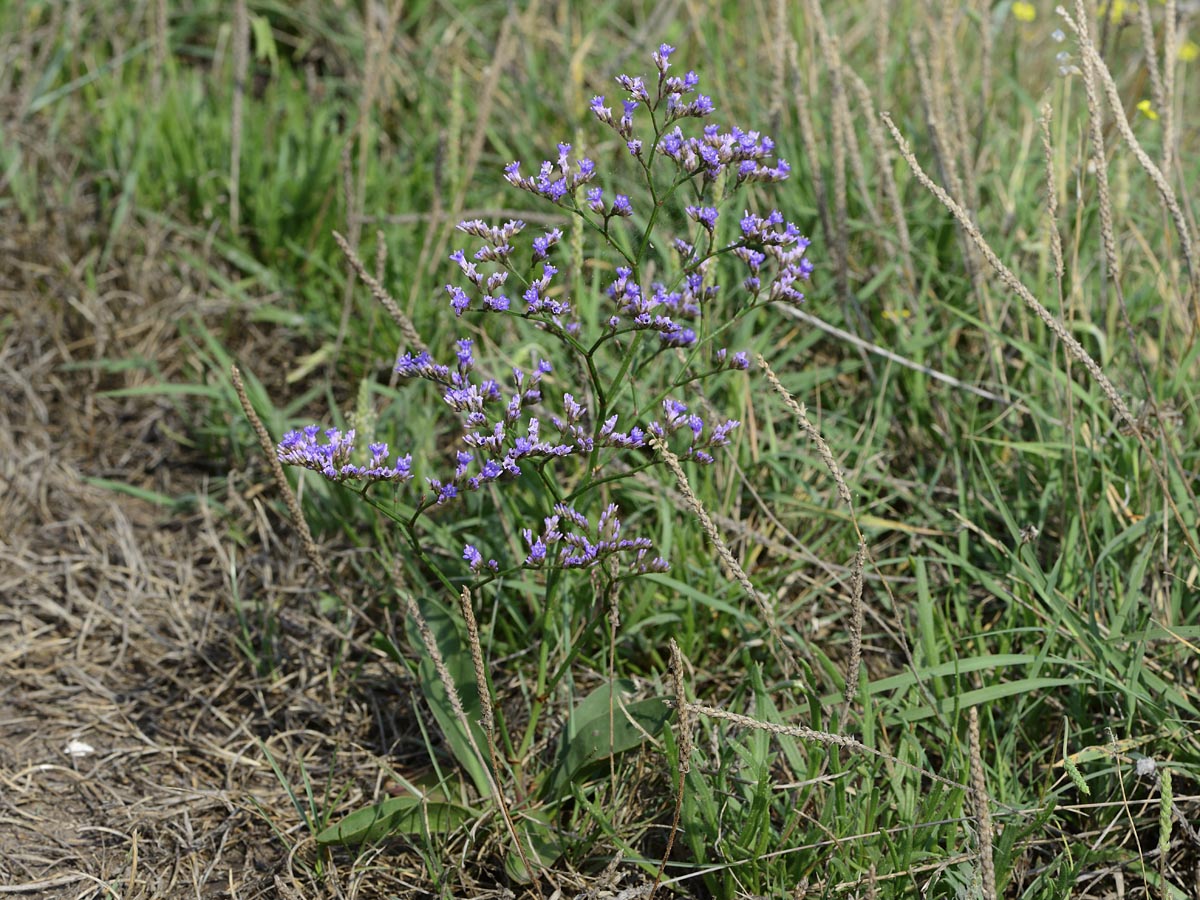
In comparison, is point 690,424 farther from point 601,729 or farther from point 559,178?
point 601,729

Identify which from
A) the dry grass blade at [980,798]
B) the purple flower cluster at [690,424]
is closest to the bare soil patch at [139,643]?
the purple flower cluster at [690,424]

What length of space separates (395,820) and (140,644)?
930 mm

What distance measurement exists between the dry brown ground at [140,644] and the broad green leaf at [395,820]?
64mm

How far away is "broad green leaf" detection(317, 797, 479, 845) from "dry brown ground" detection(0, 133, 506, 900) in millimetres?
64

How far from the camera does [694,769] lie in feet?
6.83

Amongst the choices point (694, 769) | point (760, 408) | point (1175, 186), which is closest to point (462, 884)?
point (694, 769)

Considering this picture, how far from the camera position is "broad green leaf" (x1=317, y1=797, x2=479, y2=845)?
213cm

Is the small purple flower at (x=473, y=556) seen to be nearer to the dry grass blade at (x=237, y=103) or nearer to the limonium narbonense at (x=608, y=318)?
the limonium narbonense at (x=608, y=318)

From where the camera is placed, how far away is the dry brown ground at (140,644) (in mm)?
2234

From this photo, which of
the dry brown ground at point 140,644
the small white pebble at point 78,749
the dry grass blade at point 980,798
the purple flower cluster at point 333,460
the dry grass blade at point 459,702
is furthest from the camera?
the small white pebble at point 78,749

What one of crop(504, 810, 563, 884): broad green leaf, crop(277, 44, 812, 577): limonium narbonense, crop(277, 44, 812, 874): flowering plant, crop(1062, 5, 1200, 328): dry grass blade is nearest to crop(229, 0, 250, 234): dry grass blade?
crop(277, 44, 812, 874): flowering plant

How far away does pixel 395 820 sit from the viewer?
2170 millimetres

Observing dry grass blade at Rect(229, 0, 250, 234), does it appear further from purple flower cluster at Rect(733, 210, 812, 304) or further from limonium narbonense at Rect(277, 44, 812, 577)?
purple flower cluster at Rect(733, 210, 812, 304)

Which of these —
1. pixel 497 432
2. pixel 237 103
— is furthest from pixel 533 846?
pixel 237 103
